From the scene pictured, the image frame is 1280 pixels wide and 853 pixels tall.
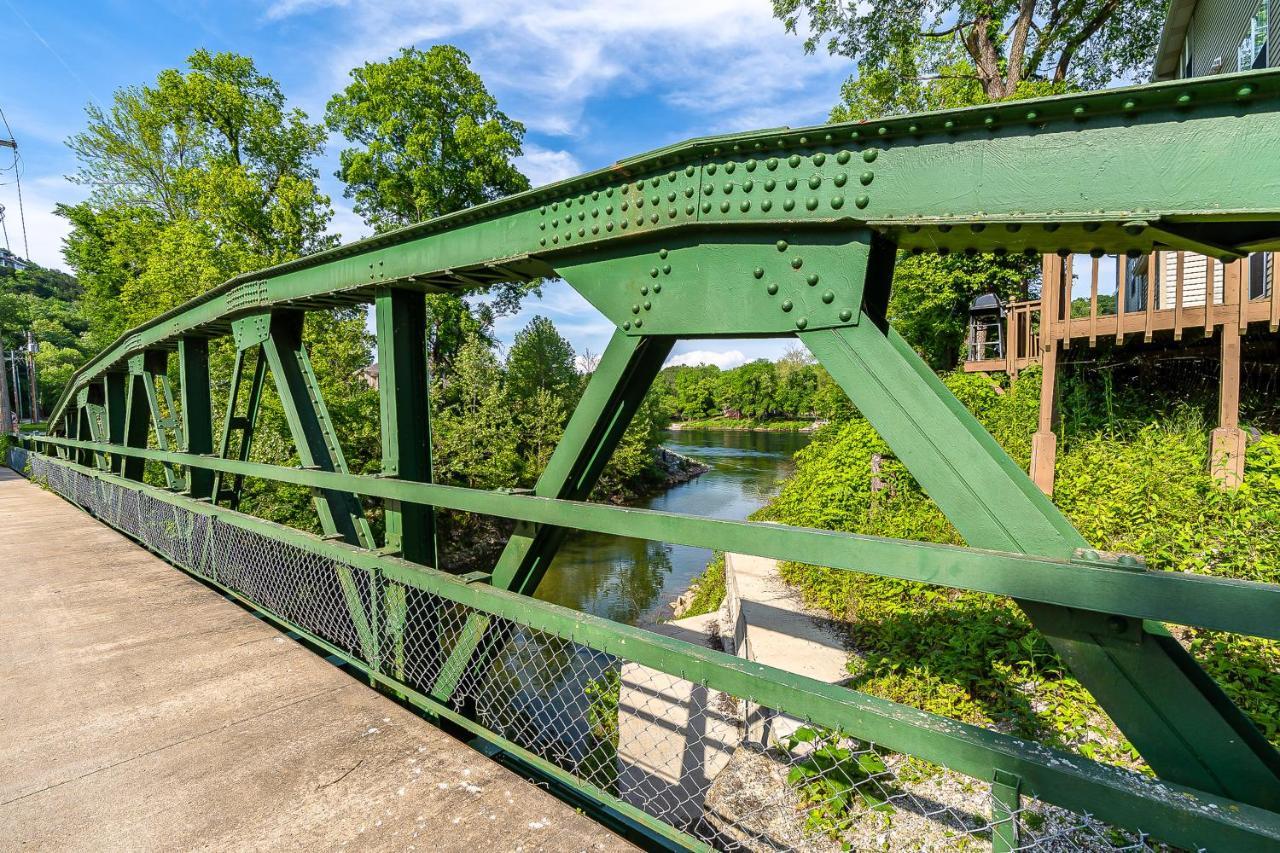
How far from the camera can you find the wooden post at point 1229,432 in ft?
16.7

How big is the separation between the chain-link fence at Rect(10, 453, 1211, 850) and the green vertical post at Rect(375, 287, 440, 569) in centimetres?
30

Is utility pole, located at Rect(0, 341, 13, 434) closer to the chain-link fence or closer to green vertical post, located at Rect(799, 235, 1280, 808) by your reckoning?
the chain-link fence

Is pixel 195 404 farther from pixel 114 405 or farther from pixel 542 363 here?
pixel 542 363

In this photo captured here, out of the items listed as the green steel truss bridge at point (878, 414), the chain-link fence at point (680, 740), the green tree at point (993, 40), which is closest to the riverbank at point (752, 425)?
the green tree at point (993, 40)

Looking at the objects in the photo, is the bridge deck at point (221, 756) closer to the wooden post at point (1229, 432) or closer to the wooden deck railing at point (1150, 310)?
the wooden deck railing at point (1150, 310)

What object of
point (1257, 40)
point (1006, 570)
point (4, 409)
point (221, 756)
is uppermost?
point (1257, 40)

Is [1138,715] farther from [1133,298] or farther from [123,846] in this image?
[1133,298]

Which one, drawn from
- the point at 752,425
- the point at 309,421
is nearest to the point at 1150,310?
the point at 309,421

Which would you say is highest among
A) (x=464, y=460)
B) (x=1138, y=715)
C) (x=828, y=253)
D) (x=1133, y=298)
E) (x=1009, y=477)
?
(x=1133, y=298)

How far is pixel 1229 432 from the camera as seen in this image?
515 cm

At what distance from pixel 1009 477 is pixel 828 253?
0.75 metres

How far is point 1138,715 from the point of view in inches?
49.6

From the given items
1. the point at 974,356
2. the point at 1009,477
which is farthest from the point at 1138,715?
the point at 974,356

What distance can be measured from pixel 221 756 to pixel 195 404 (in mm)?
4150
